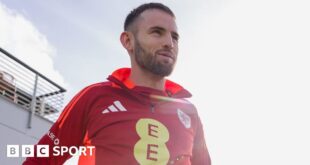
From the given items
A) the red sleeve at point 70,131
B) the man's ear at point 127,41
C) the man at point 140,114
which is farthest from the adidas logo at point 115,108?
the man's ear at point 127,41

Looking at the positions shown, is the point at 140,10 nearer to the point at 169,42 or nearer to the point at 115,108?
the point at 169,42

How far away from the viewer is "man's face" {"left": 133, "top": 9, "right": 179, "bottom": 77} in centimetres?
175

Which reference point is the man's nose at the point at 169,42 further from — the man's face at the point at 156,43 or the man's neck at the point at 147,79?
the man's neck at the point at 147,79

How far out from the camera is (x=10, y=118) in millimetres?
6824

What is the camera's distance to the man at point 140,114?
5.21 feet

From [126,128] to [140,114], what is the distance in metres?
0.10

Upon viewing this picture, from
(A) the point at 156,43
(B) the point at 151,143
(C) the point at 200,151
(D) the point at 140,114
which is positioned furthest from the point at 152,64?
(C) the point at 200,151

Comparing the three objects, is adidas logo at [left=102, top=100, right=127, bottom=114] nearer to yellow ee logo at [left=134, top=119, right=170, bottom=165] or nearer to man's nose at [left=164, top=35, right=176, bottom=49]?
yellow ee logo at [left=134, top=119, right=170, bottom=165]

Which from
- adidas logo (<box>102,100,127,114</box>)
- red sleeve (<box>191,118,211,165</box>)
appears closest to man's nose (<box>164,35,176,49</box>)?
adidas logo (<box>102,100,127,114</box>)

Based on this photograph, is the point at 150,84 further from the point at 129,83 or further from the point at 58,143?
the point at 58,143

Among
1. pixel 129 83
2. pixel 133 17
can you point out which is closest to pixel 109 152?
pixel 129 83

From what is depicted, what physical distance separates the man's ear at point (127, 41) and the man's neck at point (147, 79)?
13 centimetres

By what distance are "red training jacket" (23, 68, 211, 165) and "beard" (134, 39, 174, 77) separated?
105 millimetres

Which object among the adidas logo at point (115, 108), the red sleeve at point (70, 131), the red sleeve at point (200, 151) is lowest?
the red sleeve at point (200, 151)
